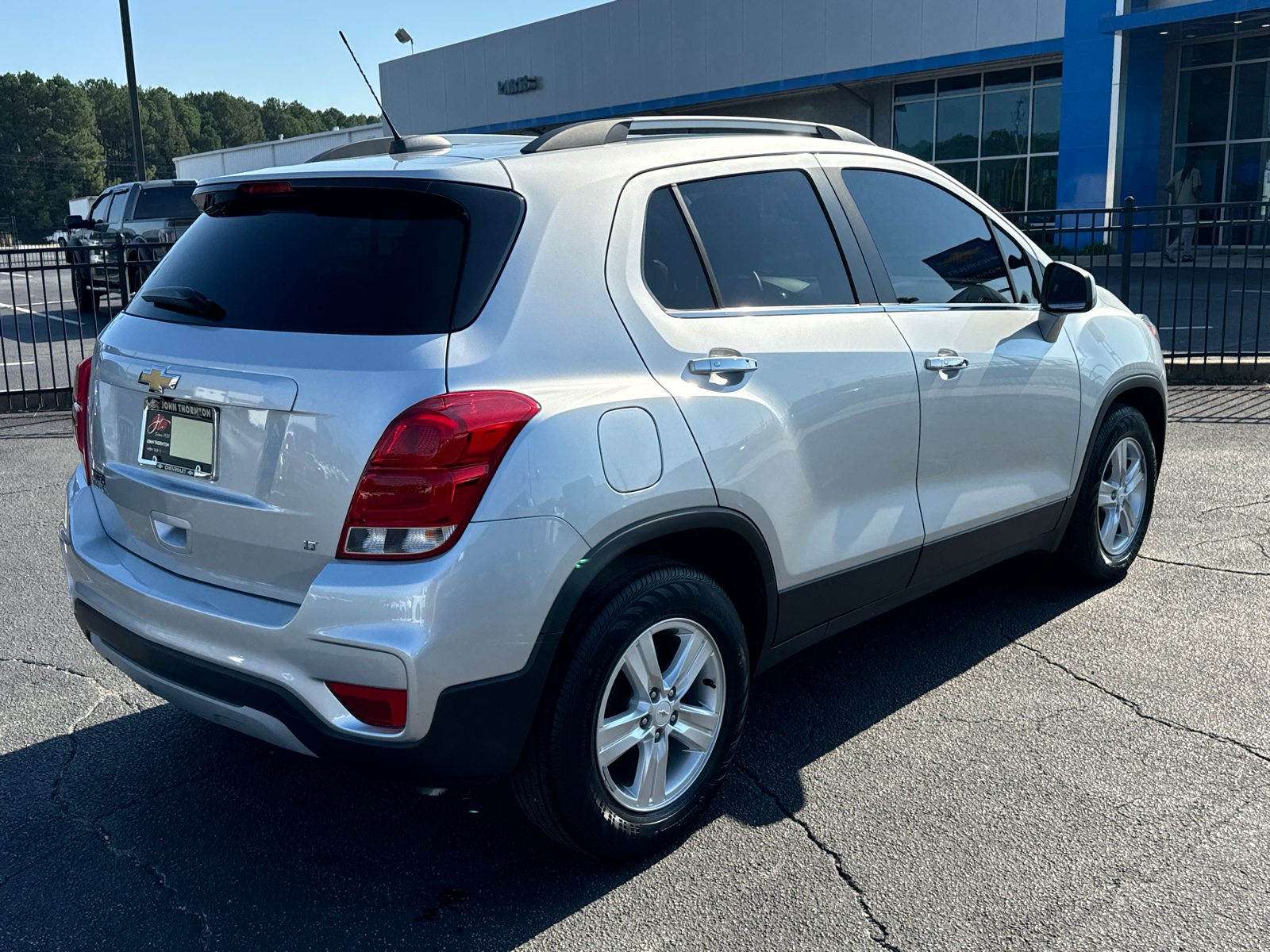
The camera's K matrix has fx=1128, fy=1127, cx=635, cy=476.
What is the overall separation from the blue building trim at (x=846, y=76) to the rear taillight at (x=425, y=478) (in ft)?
71.4

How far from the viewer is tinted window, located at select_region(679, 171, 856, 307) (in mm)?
3168

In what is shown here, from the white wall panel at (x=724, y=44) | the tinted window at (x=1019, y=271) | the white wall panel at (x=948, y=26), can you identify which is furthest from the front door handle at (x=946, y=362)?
the white wall panel at (x=724, y=44)

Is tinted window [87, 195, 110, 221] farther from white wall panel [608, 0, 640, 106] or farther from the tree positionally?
the tree

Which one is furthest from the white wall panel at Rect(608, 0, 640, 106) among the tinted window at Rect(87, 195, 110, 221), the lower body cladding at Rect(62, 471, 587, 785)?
the lower body cladding at Rect(62, 471, 587, 785)

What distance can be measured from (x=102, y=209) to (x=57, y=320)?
2.64 meters

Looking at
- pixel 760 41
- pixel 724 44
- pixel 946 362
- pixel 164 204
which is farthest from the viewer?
pixel 724 44

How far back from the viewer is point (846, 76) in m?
27.8

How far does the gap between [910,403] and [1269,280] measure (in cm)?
1841

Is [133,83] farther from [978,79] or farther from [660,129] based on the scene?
[660,129]

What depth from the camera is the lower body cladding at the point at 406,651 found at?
7.99 ft

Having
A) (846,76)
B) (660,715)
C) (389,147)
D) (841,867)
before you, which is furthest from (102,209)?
(841,867)

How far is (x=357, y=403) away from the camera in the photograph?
2.48 metres

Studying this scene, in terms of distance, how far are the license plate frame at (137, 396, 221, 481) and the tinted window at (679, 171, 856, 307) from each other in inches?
54.3

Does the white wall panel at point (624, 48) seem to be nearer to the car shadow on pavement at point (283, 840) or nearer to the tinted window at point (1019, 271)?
the tinted window at point (1019, 271)
